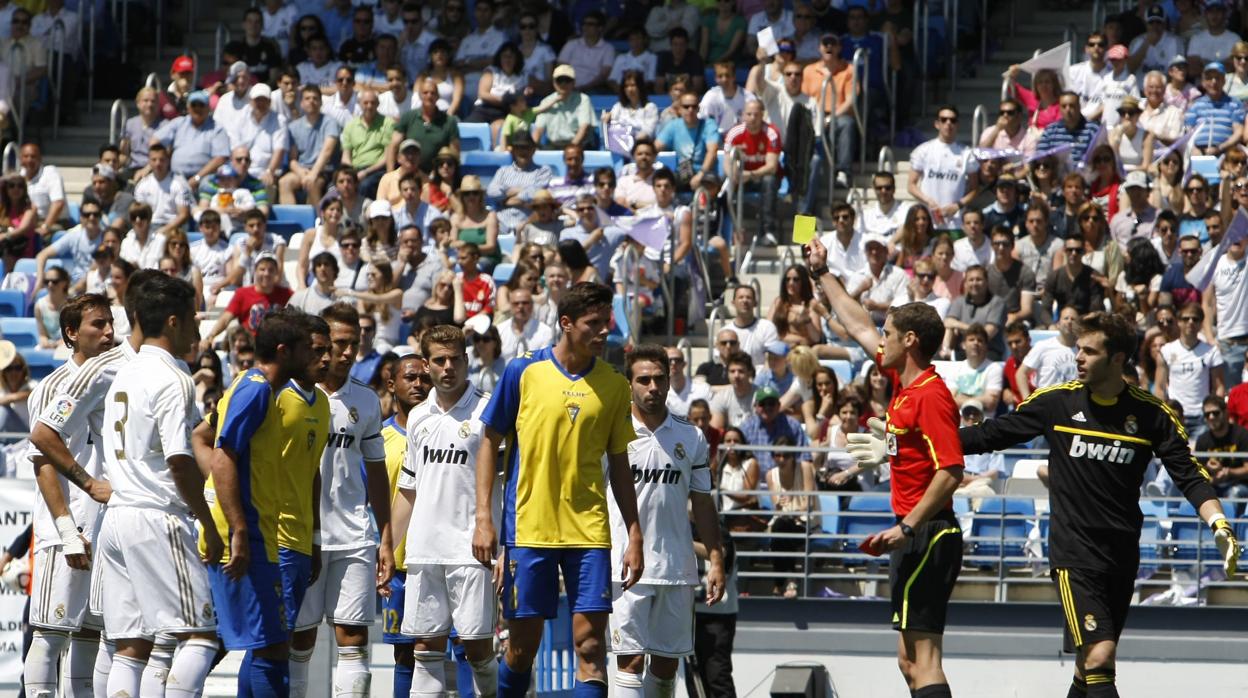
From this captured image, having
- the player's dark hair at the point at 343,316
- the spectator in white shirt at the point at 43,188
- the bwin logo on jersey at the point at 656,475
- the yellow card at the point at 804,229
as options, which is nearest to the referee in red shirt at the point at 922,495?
the yellow card at the point at 804,229

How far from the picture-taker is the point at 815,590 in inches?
557

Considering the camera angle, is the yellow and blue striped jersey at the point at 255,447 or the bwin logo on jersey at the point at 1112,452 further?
the bwin logo on jersey at the point at 1112,452

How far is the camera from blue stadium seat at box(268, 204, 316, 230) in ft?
64.4

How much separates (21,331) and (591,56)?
6495 mm

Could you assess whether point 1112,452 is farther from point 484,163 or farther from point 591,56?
point 591,56

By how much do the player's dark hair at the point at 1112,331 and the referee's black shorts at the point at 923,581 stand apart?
1127 mm

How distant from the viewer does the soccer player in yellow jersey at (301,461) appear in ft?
29.6

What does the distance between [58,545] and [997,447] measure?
171 inches

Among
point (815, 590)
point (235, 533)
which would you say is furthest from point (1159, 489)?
point (235, 533)

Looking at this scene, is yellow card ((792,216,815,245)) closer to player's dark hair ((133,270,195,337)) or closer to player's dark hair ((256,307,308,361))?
player's dark hair ((256,307,308,361))

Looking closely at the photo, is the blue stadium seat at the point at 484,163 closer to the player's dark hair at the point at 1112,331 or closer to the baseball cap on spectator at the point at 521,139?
the baseball cap on spectator at the point at 521,139

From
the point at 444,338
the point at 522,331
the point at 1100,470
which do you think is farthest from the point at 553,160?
the point at 1100,470

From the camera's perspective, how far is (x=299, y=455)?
9078 mm

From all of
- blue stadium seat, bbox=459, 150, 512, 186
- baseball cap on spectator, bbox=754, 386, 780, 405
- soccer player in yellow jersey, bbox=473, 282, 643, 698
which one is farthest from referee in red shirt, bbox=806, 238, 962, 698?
blue stadium seat, bbox=459, 150, 512, 186
